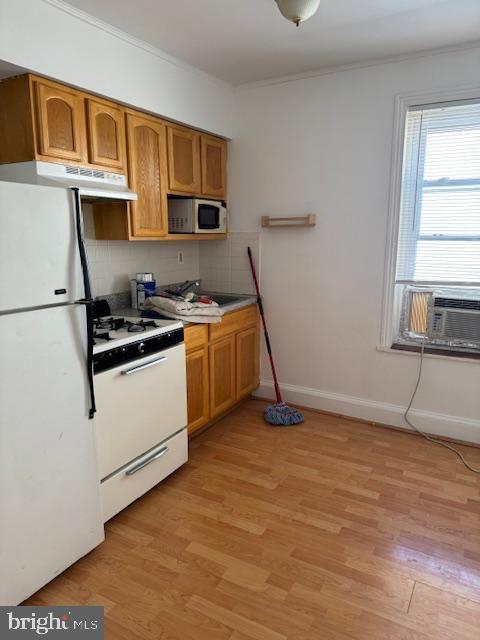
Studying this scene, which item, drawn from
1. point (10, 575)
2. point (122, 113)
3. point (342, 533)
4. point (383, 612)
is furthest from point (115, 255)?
point (383, 612)

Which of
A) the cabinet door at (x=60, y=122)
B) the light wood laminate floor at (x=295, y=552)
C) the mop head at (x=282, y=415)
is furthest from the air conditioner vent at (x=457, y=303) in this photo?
the cabinet door at (x=60, y=122)

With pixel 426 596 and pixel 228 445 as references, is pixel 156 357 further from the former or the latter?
pixel 426 596

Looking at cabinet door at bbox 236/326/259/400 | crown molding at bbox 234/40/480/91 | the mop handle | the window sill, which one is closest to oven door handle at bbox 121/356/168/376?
cabinet door at bbox 236/326/259/400

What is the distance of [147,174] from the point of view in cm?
275

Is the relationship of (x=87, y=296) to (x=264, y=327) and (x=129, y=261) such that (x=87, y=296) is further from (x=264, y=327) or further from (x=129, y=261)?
(x=264, y=327)

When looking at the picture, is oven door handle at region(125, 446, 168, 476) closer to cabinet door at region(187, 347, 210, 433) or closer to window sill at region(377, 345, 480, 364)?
cabinet door at region(187, 347, 210, 433)

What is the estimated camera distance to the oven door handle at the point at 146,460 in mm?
2176

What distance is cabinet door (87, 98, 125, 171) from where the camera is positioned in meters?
2.35

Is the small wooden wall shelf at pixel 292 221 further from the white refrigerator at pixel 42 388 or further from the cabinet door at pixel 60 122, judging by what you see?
the white refrigerator at pixel 42 388

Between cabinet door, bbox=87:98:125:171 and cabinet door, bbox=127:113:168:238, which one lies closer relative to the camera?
cabinet door, bbox=87:98:125:171

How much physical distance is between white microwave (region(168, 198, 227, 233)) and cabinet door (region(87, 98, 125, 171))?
2.16 ft

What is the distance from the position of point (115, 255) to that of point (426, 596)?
A: 103 inches

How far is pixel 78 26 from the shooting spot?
2.17 m

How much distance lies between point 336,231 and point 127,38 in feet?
6.05
